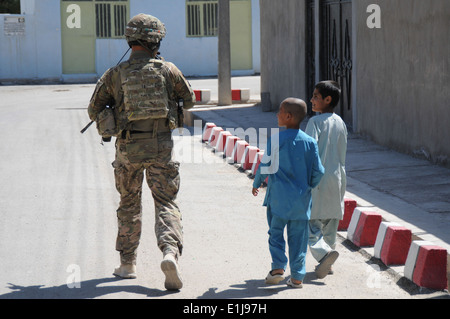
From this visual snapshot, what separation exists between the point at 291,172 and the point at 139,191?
1.18 m

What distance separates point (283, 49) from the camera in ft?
58.5

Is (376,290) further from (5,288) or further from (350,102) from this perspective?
(350,102)

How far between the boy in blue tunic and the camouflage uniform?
0.70 meters

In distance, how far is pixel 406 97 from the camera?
11109mm

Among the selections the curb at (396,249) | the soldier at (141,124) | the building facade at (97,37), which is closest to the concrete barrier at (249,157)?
the curb at (396,249)

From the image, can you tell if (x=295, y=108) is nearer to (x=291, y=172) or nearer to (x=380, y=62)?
(x=291, y=172)

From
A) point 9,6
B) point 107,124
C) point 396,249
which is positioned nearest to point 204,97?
point 396,249

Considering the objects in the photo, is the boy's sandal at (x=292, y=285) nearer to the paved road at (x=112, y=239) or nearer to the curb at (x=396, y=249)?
the paved road at (x=112, y=239)

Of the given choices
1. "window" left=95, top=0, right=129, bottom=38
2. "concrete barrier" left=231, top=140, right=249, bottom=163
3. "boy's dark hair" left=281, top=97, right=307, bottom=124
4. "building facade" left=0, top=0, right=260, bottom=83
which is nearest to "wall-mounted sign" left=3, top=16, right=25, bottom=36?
"building facade" left=0, top=0, right=260, bottom=83

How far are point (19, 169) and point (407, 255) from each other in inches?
254

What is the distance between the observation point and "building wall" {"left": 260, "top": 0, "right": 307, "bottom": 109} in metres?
16.6

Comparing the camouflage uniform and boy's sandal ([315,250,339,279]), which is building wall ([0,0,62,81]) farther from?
boy's sandal ([315,250,339,279])

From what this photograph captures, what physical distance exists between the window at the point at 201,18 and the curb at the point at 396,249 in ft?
94.7

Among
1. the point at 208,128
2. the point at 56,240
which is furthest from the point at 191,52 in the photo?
the point at 56,240
